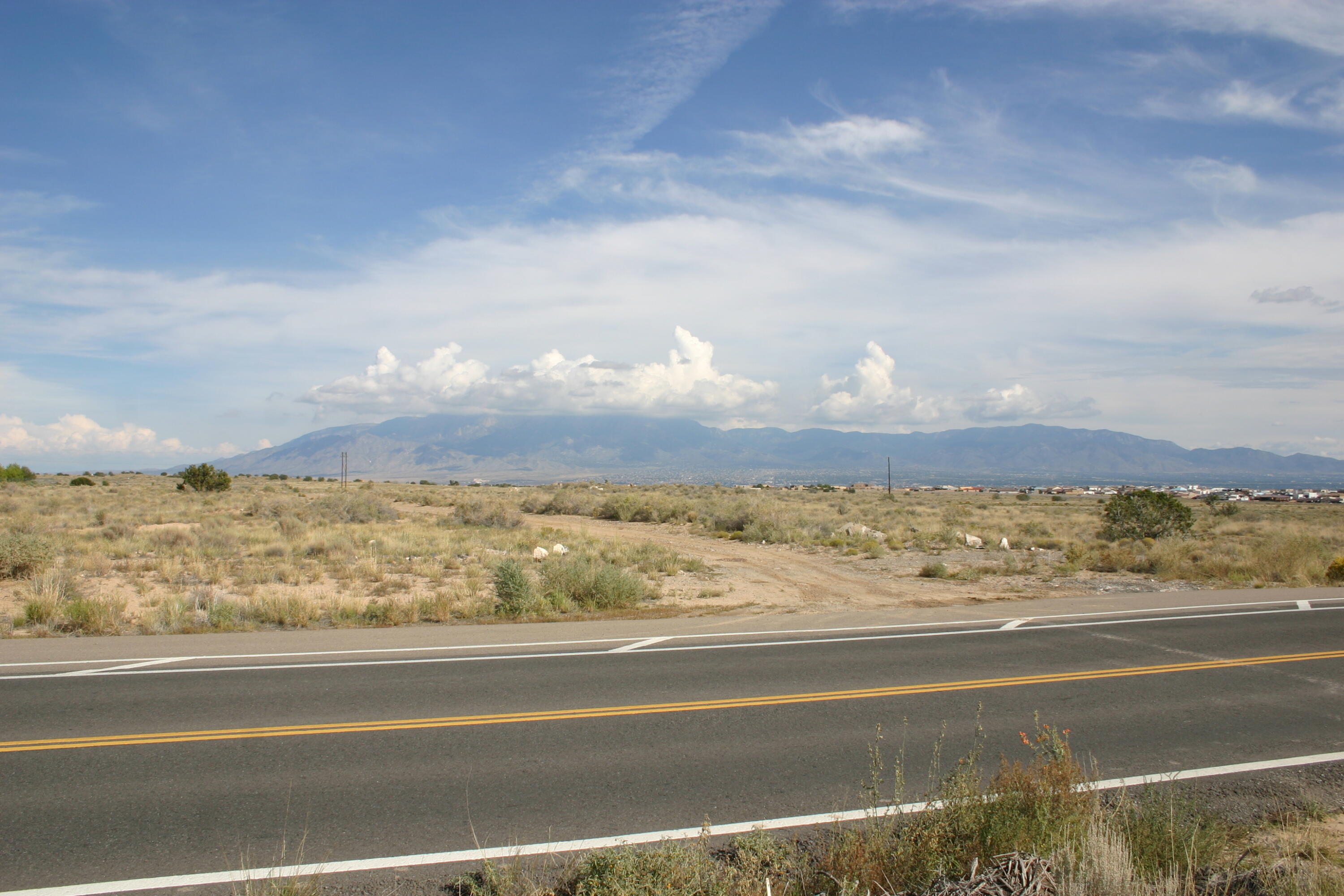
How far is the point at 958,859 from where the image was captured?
403cm

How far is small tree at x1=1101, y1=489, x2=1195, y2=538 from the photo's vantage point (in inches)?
1121

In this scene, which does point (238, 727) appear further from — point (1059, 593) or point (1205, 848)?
point (1059, 593)

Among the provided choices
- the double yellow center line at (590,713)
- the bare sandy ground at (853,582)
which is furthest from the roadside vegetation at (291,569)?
the double yellow center line at (590,713)

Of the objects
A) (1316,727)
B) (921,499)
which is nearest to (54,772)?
(1316,727)

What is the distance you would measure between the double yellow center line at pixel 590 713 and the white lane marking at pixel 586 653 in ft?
8.16

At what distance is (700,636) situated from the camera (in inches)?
456

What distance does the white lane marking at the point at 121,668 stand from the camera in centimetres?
885

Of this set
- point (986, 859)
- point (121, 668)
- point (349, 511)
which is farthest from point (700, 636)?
point (349, 511)

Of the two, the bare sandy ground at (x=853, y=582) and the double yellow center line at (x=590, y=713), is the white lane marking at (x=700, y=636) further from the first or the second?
the double yellow center line at (x=590, y=713)

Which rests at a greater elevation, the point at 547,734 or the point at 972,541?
the point at 547,734

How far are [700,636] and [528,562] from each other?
35.3 feet

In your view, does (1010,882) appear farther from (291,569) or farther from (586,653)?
(291,569)

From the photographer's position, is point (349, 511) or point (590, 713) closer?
point (590, 713)

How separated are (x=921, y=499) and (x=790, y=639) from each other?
5748 centimetres
